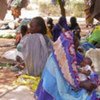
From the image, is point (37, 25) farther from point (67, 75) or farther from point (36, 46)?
point (67, 75)

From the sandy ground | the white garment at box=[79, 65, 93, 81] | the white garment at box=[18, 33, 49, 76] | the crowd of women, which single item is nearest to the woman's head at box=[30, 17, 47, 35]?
the white garment at box=[18, 33, 49, 76]

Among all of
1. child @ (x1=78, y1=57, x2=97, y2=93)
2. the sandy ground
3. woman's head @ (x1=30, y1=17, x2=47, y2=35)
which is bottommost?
the sandy ground

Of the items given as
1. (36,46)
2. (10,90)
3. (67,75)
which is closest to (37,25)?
(36,46)

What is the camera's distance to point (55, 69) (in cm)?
493

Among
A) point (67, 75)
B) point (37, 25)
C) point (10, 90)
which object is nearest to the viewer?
point (67, 75)

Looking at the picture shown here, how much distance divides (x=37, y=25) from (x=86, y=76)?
1.82 metres

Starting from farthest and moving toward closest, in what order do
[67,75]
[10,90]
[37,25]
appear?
[37,25]
[10,90]
[67,75]

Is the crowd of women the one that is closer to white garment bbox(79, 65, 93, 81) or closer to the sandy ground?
white garment bbox(79, 65, 93, 81)

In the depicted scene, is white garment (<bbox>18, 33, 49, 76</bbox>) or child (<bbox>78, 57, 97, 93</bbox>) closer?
child (<bbox>78, 57, 97, 93</bbox>)

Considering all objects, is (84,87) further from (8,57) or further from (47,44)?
(8,57)

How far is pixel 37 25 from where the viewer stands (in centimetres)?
638

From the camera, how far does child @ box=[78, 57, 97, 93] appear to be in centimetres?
462

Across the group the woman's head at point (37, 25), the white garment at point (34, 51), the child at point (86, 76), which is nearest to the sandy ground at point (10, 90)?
the white garment at point (34, 51)

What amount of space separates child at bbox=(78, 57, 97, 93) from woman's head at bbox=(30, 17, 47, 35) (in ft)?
4.97
